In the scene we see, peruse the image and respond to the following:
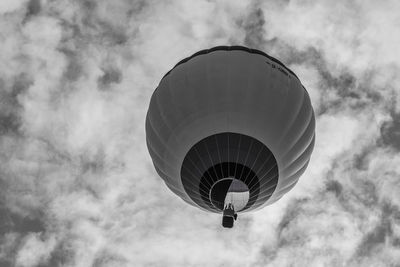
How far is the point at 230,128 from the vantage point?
43.9 feet

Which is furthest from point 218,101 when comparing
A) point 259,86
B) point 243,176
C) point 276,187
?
point 276,187

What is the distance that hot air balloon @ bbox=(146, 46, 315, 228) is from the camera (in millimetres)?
13469

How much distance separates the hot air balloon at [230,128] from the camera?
1347 centimetres

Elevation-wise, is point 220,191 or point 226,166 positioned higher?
point 226,166

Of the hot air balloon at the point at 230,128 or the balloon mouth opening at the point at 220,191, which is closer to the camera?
the hot air balloon at the point at 230,128

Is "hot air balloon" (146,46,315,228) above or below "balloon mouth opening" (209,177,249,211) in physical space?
above

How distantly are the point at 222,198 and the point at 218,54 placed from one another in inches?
173

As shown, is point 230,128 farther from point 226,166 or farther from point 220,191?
point 220,191

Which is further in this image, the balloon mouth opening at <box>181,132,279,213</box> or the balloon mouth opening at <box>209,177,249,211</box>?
the balloon mouth opening at <box>209,177,249,211</box>

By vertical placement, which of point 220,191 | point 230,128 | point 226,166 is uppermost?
point 230,128

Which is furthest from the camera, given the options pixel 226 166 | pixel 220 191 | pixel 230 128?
pixel 220 191

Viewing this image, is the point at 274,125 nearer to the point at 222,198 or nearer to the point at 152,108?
the point at 222,198

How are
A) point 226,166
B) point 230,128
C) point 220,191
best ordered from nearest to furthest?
point 230,128
point 226,166
point 220,191

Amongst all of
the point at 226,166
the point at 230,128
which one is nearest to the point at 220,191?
the point at 226,166
